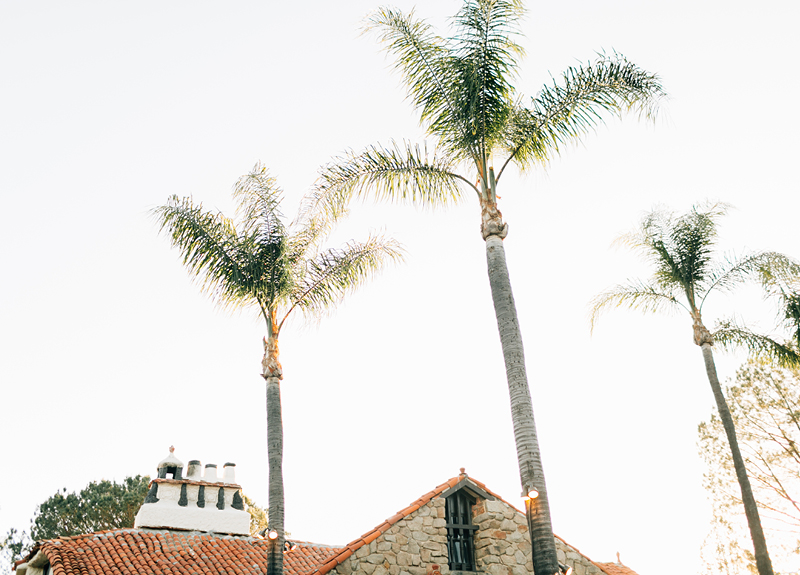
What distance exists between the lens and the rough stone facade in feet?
39.3

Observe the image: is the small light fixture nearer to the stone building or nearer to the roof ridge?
the stone building

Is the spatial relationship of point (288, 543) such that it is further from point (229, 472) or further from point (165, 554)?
point (229, 472)

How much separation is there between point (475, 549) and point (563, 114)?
8.85m

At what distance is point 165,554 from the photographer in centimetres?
1574

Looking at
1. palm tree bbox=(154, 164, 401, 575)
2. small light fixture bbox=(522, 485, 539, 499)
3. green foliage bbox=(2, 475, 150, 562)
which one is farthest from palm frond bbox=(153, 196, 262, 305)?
green foliage bbox=(2, 475, 150, 562)

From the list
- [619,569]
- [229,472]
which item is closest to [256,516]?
[229,472]

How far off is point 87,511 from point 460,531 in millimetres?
30926

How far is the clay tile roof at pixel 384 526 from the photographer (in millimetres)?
11531

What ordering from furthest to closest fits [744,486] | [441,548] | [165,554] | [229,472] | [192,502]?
1. [229,472]
2. [192,502]
3. [165,554]
4. [744,486]
5. [441,548]

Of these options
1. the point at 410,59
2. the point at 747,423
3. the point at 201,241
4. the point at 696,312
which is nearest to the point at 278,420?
the point at 201,241

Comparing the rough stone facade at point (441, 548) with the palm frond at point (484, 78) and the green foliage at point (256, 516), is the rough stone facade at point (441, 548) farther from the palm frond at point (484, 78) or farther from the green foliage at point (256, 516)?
the green foliage at point (256, 516)

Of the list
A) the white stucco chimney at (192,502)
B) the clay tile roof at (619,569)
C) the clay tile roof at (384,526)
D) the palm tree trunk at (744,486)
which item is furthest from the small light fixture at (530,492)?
the white stucco chimney at (192,502)

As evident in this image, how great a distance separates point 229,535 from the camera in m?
18.6

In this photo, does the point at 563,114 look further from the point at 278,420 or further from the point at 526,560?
the point at 526,560
